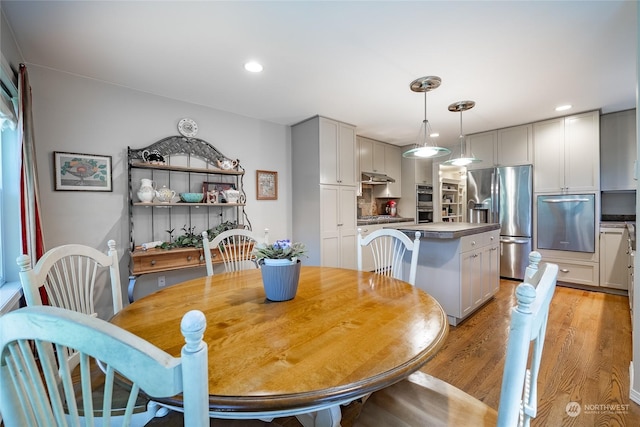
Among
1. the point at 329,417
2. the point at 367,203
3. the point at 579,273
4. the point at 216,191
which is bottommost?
the point at 579,273

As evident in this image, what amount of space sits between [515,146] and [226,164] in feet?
13.8

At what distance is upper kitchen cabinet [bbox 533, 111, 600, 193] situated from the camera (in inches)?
141

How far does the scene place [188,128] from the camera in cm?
313

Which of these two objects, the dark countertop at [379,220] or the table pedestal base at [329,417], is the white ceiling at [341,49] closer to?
the dark countertop at [379,220]

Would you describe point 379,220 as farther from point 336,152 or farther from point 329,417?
point 329,417

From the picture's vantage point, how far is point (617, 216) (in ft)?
12.4

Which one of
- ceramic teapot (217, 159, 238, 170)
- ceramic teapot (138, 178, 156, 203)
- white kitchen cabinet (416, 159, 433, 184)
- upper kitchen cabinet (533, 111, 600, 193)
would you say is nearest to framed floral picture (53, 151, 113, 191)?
ceramic teapot (138, 178, 156, 203)

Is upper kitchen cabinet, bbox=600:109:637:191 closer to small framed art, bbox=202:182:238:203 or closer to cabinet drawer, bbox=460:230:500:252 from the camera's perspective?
cabinet drawer, bbox=460:230:500:252

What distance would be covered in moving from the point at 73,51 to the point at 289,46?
5.47 ft

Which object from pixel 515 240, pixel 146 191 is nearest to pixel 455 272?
pixel 515 240

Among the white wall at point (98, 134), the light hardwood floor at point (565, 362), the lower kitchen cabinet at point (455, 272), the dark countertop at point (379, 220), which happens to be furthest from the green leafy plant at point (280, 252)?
the dark countertop at point (379, 220)

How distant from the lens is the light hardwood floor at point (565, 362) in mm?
1583

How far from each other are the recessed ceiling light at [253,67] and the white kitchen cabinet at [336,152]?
4.27 ft

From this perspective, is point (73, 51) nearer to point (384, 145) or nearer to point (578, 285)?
point (384, 145)
